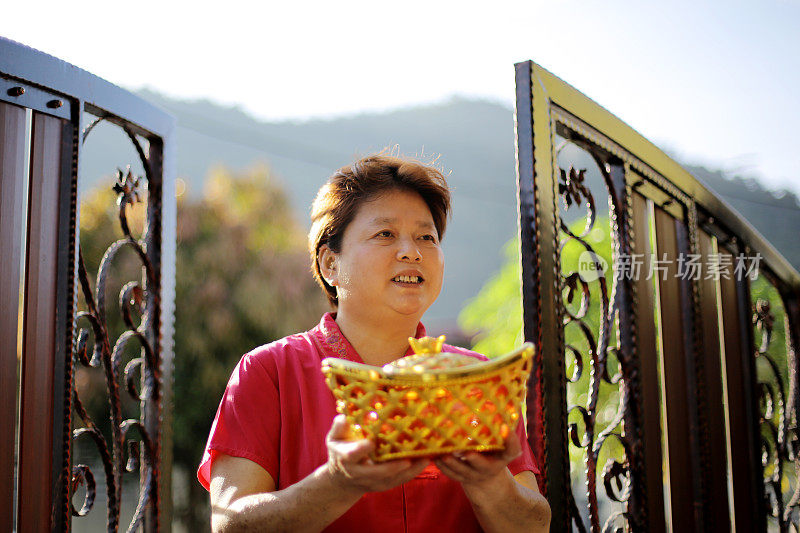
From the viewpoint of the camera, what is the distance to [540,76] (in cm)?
158

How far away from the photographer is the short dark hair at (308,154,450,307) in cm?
150

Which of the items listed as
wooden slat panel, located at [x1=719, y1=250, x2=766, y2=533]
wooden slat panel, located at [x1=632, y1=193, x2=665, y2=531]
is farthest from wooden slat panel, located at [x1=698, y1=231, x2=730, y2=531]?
wooden slat panel, located at [x1=632, y1=193, x2=665, y2=531]

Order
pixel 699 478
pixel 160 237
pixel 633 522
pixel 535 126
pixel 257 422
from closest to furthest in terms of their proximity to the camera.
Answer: pixel 257 422, pixel 535 126, pixel 633 522, pixel 160 237, pixel 699 478

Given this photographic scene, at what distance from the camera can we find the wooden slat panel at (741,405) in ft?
8.75

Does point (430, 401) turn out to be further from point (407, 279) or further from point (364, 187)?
point (364, 187)

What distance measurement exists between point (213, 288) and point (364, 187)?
5.15 m

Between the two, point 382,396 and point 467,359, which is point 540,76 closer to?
point 467,359

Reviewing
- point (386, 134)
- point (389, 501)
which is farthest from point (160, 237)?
point (386, 134)

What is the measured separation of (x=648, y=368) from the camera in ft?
6.91

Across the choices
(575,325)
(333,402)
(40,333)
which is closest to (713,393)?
(575,325)

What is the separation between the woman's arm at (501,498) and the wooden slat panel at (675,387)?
3.07 feet

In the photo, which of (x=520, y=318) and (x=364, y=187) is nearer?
(x=364, y=187)

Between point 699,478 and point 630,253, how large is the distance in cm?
80

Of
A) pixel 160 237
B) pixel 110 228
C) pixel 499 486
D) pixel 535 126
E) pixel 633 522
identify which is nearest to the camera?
pixel 499 486
